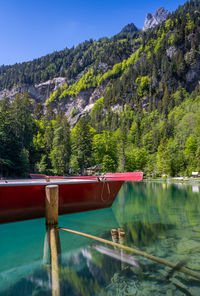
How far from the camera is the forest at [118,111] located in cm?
3881

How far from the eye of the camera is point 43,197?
761cm

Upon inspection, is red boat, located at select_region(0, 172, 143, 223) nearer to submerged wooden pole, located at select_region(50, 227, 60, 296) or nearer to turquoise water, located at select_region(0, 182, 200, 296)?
turquoise water, located at select_region(0, 182, 200, 296)

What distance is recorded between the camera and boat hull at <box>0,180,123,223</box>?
22.8 feet

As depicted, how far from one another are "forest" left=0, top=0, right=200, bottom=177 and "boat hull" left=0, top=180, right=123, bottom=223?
21.0 meters

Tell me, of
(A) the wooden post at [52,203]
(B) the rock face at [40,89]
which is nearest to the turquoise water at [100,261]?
(A) the wooden post at [52,203]

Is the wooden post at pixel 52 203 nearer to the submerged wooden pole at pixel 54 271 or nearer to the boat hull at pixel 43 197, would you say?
the submerged wooden pole at pixel 54 271

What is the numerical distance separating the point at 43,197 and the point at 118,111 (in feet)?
334

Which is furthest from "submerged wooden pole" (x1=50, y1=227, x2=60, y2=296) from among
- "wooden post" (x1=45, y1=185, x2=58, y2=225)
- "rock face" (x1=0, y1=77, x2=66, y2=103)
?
"rock face" (x1=0, y1=77, x2=66, y2=103)

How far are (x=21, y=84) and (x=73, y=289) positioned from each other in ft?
478

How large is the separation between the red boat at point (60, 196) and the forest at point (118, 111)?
20923 mm

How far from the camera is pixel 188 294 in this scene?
3369 millimetres

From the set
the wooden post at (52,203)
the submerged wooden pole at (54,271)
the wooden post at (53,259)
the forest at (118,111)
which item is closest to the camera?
the submerged wooden pole at (54,271)

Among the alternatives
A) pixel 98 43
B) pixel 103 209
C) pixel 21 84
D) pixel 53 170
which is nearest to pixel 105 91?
pixel 21 84

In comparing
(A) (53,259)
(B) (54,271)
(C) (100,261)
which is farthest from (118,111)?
(B) (54,271)
